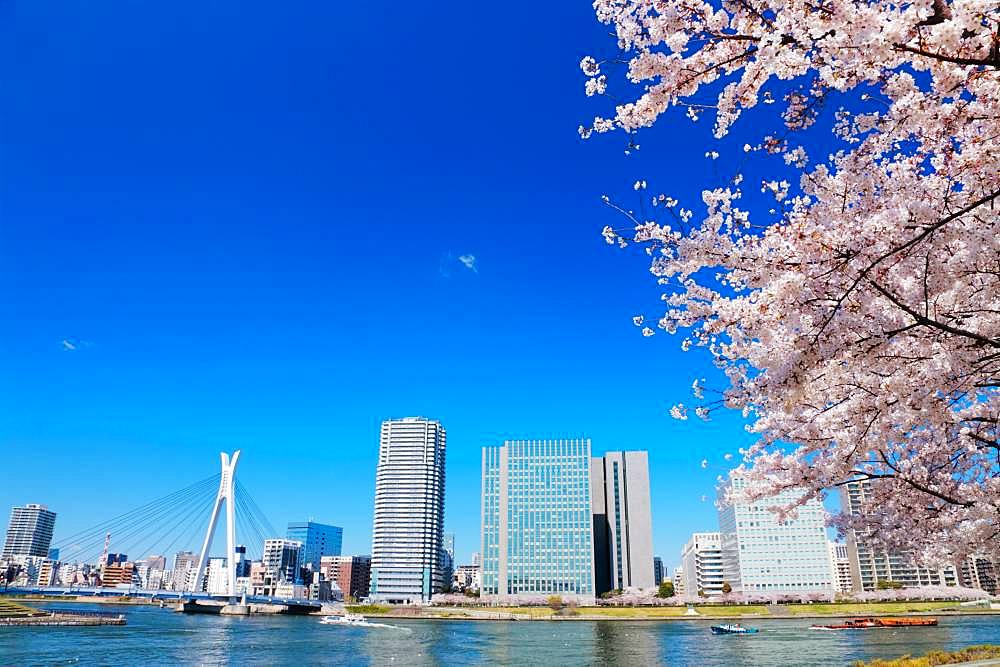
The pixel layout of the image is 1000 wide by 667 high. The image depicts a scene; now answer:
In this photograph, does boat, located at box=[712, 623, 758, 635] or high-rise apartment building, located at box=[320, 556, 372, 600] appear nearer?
boat, located at box=[712, 623, 758, 635]

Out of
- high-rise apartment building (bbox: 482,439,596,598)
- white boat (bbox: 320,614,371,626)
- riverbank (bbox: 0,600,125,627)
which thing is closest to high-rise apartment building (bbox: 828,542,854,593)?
high-rise apartment building (bbox: 482,439,596,598)

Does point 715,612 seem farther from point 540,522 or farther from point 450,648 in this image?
point 450,648

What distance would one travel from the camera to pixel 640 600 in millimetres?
Answer: 107938

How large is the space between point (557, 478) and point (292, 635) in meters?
69.4

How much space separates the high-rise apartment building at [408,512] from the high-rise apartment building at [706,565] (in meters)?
64.7

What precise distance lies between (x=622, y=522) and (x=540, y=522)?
24090 mm

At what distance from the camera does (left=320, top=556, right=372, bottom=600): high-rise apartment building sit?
189m

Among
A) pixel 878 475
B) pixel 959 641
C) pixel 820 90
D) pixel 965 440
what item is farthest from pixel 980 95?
pixel 959 641

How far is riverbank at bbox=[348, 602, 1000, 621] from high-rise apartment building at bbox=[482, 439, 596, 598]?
36.8 feet

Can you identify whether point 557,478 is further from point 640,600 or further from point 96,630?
point 96,630

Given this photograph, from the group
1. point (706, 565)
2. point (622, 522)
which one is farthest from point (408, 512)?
point (706, 565)

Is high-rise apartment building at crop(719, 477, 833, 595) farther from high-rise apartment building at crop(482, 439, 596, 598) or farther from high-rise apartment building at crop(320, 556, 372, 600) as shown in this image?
high-rise apartment building at crop(320, 556, 372, 600)

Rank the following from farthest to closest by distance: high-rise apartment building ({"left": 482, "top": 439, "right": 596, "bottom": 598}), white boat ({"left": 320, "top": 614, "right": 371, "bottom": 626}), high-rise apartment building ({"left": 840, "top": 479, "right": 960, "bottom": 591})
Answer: high-rise apartment building ({"left": 840, "top": 479, "right": 960, "bottom": 591})
high-rise apartment building ({"left": 482, "top": 439, "right": 596, "bottom": 598})
white boat ({"left": 320, "top": 614, "right": 371, "bottom": 626})

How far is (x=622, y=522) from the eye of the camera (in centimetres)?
13262
